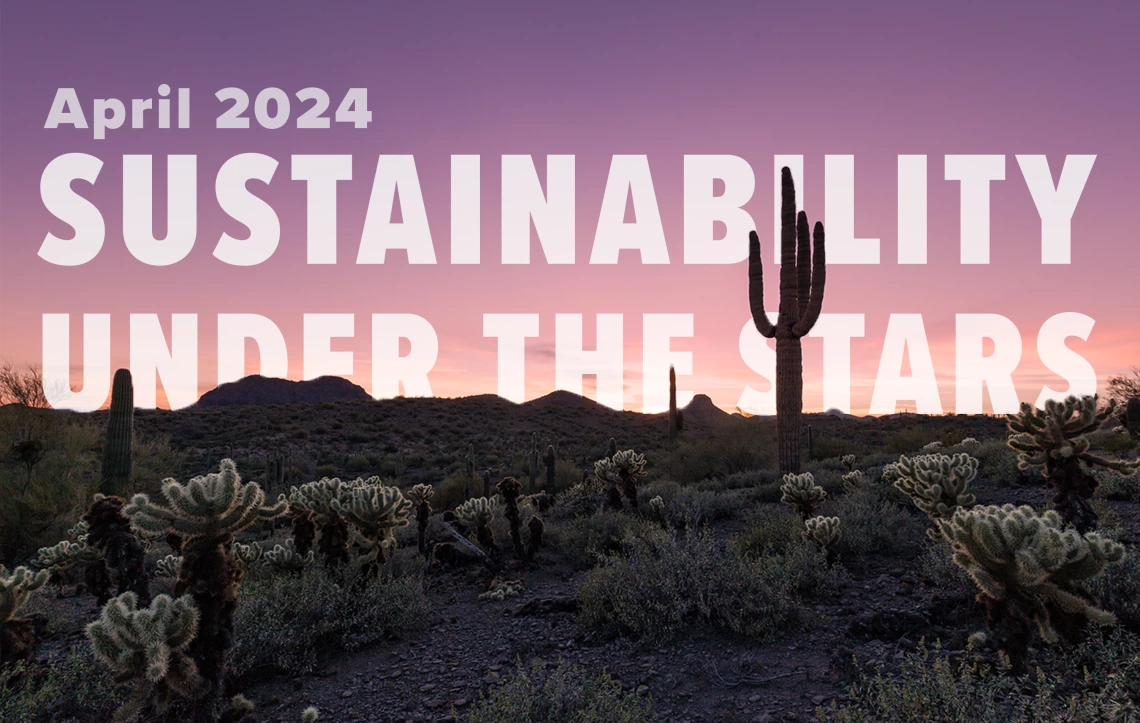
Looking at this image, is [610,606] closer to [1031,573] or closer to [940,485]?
[1031,573]

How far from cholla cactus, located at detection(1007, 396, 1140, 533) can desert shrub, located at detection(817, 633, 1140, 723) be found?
1.83 meters

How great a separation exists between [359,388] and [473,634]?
77.6 meters

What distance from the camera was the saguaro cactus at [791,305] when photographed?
1283 cm

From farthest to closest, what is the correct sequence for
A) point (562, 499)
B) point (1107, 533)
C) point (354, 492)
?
point (562, 499), point (354, 492), point (1107, 533)

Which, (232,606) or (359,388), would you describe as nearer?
(232,606)

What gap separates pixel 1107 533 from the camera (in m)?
5.81

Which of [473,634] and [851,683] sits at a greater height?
[851,683]

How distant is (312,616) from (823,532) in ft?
18.0

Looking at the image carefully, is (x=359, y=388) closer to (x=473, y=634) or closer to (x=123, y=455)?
(x=123, y=455)

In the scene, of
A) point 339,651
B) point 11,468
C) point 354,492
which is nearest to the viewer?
point 339,651

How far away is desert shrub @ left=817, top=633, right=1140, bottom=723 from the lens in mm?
2910

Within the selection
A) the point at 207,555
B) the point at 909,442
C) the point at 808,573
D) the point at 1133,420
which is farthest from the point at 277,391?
the point at 1133,420

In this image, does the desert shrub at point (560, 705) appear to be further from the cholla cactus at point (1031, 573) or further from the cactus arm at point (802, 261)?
the cactus arm at point (802, 261)

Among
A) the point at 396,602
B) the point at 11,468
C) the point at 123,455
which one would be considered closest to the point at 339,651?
the point at 396,602
